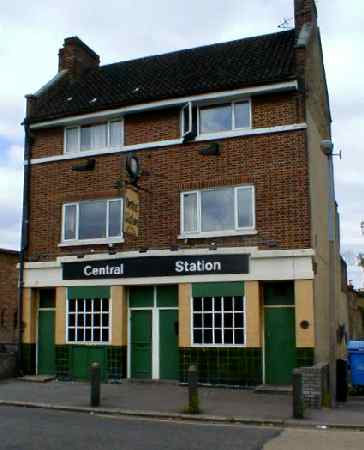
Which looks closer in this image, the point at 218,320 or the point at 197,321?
the point at 218,320

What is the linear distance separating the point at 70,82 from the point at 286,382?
12.7m

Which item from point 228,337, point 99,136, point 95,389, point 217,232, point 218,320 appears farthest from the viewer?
point 99,136

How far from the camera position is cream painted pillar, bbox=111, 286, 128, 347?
17.6 m

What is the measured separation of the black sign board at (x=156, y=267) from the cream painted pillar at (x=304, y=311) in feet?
4.93

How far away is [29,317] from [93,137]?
5835mm

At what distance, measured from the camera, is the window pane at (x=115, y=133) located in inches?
739

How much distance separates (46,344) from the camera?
1892cm

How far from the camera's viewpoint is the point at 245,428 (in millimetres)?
11320

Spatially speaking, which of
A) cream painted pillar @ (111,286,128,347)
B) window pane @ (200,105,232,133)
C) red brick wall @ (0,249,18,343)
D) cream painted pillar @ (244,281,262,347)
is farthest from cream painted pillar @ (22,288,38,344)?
Answer: window pane @ (200,105,232,133)

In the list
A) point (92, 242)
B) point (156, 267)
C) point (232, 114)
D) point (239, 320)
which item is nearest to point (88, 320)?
point (92, 242)

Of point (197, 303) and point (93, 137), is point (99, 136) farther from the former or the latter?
point (197, 303)

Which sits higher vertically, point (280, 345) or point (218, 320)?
point (218, 320)

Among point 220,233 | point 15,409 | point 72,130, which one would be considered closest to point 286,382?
point 220,233

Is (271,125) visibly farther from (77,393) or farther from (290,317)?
(77,393)
